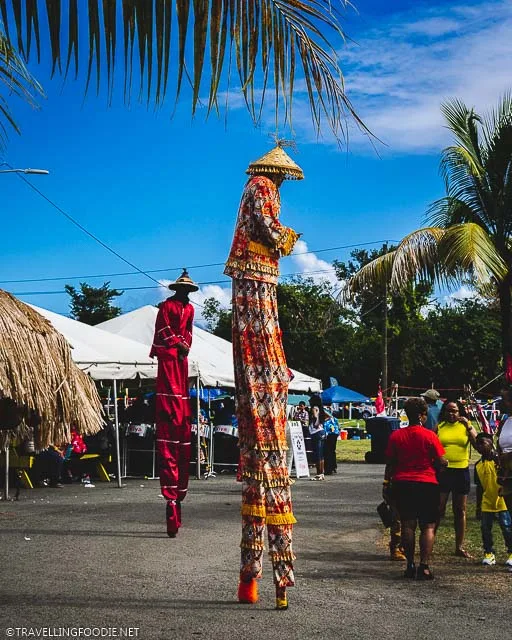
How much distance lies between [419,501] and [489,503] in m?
1.43

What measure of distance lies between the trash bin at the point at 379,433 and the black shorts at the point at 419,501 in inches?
709

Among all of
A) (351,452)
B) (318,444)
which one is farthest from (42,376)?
(351,452)

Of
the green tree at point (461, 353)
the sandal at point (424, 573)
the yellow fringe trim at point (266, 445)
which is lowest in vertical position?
the sandal at point (424, 573)

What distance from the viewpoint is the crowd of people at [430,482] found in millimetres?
8492

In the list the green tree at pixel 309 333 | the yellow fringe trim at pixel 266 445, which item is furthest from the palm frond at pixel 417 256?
the green tree at pixel 309 333

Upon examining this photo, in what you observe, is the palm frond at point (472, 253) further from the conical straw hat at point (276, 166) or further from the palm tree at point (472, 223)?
the conical straw hat at point (276, 166)

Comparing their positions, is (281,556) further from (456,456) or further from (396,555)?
(456,456)

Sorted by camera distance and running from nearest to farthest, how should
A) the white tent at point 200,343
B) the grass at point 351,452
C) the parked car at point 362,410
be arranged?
the white tent at point 200,343 → the grass at point 351,452 → the parked car at point 362,410

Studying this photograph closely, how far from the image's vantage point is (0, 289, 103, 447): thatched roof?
303 inches

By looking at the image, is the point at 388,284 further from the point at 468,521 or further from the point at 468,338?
the point at 468,338

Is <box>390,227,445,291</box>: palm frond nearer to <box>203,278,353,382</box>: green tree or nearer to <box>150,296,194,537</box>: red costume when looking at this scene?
<box>150,296,194,537</box>: red costume

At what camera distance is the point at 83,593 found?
682 cm

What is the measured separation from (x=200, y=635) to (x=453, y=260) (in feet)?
32.8

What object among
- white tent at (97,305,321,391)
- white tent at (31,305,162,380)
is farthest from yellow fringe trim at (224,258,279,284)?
white tent at (97,305,321,391)
